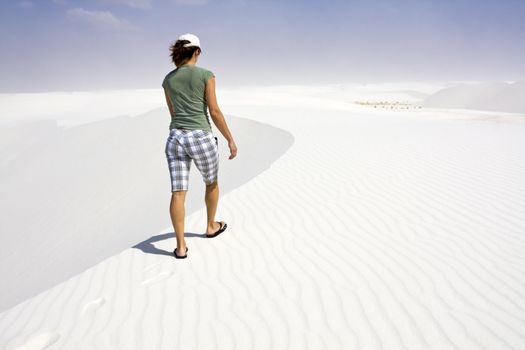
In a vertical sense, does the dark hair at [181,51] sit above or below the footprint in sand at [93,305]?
above

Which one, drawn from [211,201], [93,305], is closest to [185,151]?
[211,201]

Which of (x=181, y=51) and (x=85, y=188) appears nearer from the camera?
(x=181, y=51)

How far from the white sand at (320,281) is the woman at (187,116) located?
2.52 feet

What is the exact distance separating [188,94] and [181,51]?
0.38 meters

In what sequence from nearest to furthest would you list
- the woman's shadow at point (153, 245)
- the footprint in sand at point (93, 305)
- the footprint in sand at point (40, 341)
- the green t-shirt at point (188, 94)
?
the footprint in sand at point (40, 341)
the footprint in sand at point (93, 305)
the green t-shirt at point (188, 94)
the woman's shadow at point (153, 245)

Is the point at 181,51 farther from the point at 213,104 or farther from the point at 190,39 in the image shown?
the point at 213,104

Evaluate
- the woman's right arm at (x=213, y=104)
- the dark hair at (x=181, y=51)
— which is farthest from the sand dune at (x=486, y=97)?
the dark hair at (x=181, y=51)

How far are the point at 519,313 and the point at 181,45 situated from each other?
3.37 meters

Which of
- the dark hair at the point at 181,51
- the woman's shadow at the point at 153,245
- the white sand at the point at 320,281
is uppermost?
the dark hair at the point at 181,51

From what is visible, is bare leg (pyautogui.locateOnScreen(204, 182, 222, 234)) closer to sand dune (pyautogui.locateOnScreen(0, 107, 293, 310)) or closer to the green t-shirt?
the green t-shirt

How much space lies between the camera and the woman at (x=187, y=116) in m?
3.35

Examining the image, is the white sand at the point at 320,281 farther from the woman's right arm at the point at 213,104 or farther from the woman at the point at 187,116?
the woman's right arm at the point at 213,104

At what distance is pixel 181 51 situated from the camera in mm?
3348

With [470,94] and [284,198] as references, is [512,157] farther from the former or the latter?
[470,94]
